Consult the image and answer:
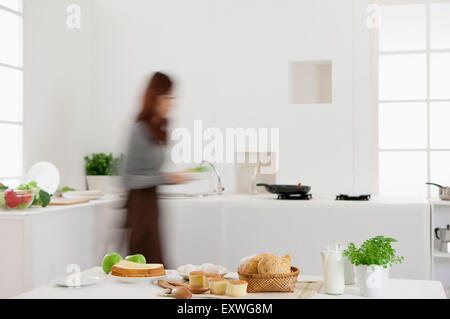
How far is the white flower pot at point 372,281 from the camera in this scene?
66.9 inches

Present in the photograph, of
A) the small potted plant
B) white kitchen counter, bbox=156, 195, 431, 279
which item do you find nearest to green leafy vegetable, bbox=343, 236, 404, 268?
the small potted plant

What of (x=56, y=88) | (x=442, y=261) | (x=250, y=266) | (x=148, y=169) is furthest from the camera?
(x=56, y=88)

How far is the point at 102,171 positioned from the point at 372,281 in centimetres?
334

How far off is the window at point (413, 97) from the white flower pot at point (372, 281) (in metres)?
2.73

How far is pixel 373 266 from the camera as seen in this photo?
171 centimetres

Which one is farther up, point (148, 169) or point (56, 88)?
point (56, 88)

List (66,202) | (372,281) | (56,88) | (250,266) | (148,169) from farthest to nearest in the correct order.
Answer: (56,88)
(66,202)
(148,169)
(250,266)
(372,281)

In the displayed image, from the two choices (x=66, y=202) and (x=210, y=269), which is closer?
(x=210, y=269)

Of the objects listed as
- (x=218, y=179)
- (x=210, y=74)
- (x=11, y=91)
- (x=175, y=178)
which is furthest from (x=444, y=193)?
(x=11, y=91)

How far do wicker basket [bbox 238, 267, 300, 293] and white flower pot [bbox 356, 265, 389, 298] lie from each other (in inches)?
8.6

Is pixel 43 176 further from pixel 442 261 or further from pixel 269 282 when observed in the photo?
pixel 442 261

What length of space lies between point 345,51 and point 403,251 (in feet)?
5.44

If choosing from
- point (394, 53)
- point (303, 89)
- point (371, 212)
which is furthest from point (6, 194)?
point (394, 53)
